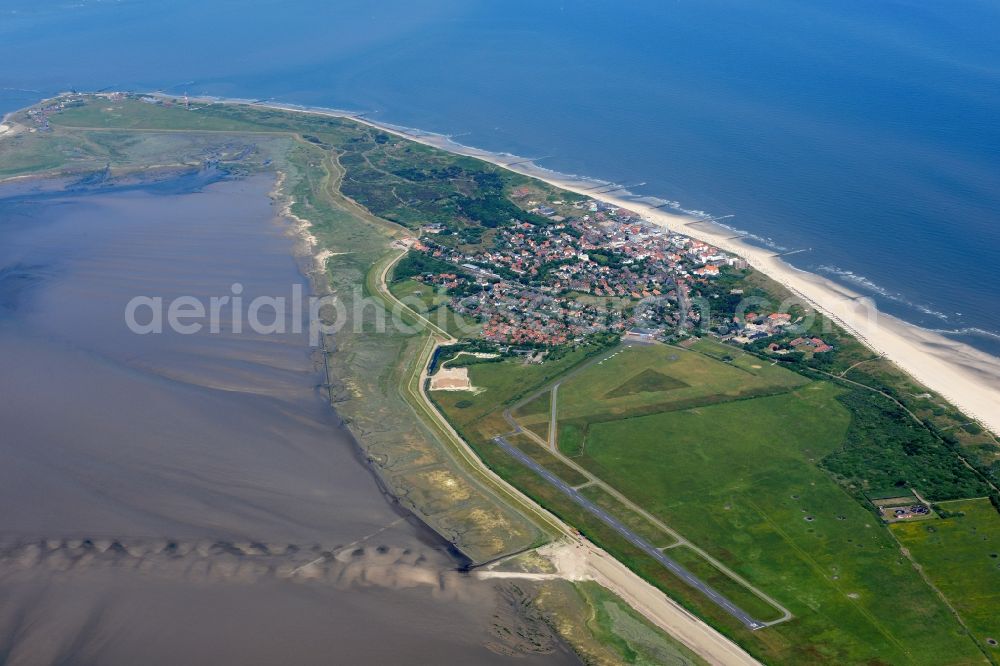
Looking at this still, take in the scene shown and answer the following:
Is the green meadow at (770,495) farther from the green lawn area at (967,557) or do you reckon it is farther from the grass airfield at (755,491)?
the green lawn area at (967,557)

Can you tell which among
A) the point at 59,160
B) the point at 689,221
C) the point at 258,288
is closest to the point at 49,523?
the point at 258,288

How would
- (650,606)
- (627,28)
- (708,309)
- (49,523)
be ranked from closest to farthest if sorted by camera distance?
(650,606) < (49,523) < (708,309) < (627,28)

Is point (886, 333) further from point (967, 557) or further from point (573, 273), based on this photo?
point (967, 557)

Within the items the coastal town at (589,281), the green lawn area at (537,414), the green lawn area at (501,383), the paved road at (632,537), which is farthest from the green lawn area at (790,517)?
the coastal town at (589,281)

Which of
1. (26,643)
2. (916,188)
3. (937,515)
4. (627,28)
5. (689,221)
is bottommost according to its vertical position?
(26,643)

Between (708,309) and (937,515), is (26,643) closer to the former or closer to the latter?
(937,515)

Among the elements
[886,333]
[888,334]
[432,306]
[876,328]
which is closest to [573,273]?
[432,306]
